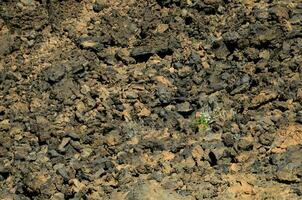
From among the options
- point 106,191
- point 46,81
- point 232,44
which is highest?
point 232,44

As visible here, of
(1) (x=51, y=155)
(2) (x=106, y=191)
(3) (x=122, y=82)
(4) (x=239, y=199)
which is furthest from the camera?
(3) (x=122, y=82)

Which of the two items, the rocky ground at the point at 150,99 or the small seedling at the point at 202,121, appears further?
the small seedling at the point at 202,121

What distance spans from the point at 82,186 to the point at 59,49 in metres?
1.86

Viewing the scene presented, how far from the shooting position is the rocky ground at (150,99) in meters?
4.99

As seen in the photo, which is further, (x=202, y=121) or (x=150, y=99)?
(x=150, y=99)

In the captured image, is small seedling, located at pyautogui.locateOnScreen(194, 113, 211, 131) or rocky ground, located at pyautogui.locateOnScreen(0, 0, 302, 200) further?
small seedling, located at pyautogui.locateOnScreen(194, 113, 211, 131)

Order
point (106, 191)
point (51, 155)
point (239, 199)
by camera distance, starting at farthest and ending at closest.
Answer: point (51, 155), point (106, 191), point (239, 199)

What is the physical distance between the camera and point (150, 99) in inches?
221

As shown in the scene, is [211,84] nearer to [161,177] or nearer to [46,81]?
[161,177]

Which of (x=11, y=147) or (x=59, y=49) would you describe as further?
(x=59, y=49)

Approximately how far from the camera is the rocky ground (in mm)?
4992

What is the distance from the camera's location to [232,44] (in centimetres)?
579

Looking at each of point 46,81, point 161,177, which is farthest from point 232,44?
point 46,81

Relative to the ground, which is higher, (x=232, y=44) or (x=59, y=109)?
(x=232, y=44)
